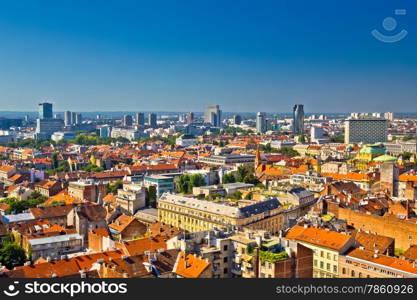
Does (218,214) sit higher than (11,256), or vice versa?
(218,214)

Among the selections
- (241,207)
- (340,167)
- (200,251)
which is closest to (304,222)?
(241,207)

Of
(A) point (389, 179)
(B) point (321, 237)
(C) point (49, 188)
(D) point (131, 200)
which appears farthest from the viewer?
(C) point (49, 188)

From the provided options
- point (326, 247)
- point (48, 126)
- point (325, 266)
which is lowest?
point (325, 266)

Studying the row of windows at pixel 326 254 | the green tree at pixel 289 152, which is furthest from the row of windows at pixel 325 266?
the green tree at pixel 289 152

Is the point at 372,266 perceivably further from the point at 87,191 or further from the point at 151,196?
the point at 87,191

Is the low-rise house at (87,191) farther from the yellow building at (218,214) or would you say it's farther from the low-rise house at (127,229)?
the low-rise house at (127,229)

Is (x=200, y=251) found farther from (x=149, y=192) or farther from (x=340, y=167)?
(x=340, y=167)

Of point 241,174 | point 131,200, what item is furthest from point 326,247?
point 241,174
